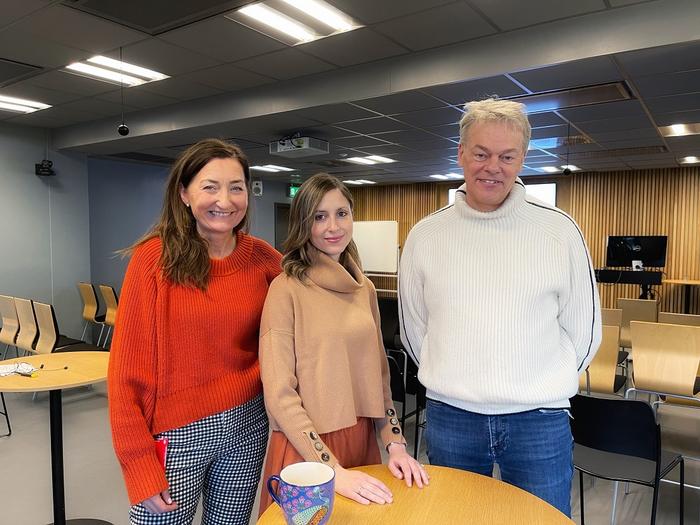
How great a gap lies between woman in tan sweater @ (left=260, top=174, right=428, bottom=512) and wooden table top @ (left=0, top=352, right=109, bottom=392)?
4.82ft

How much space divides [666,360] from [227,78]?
4.21 m

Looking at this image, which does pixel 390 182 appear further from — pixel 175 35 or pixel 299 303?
pixel 299 303

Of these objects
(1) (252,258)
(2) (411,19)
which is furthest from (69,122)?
(1) (252,258)

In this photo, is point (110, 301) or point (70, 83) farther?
point (110, 301)

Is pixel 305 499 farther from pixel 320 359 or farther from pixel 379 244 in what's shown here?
pixel 379 244

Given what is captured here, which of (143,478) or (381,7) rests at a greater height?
(381,7)

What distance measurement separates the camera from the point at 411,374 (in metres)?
3.73

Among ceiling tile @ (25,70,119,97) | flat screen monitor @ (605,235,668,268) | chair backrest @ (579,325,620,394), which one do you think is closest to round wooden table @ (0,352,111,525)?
ceiling tile @ (25,70,119,97)

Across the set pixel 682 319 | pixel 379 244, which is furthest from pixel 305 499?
pixel 379 244

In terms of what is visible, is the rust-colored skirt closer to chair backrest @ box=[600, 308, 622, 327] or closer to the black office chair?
the black office chair

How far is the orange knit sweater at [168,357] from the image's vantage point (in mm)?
1225

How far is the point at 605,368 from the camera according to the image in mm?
3711

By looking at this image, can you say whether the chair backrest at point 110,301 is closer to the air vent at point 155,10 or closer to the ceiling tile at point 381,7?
the air vent at point 155,10

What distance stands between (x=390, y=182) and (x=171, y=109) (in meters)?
6.45
